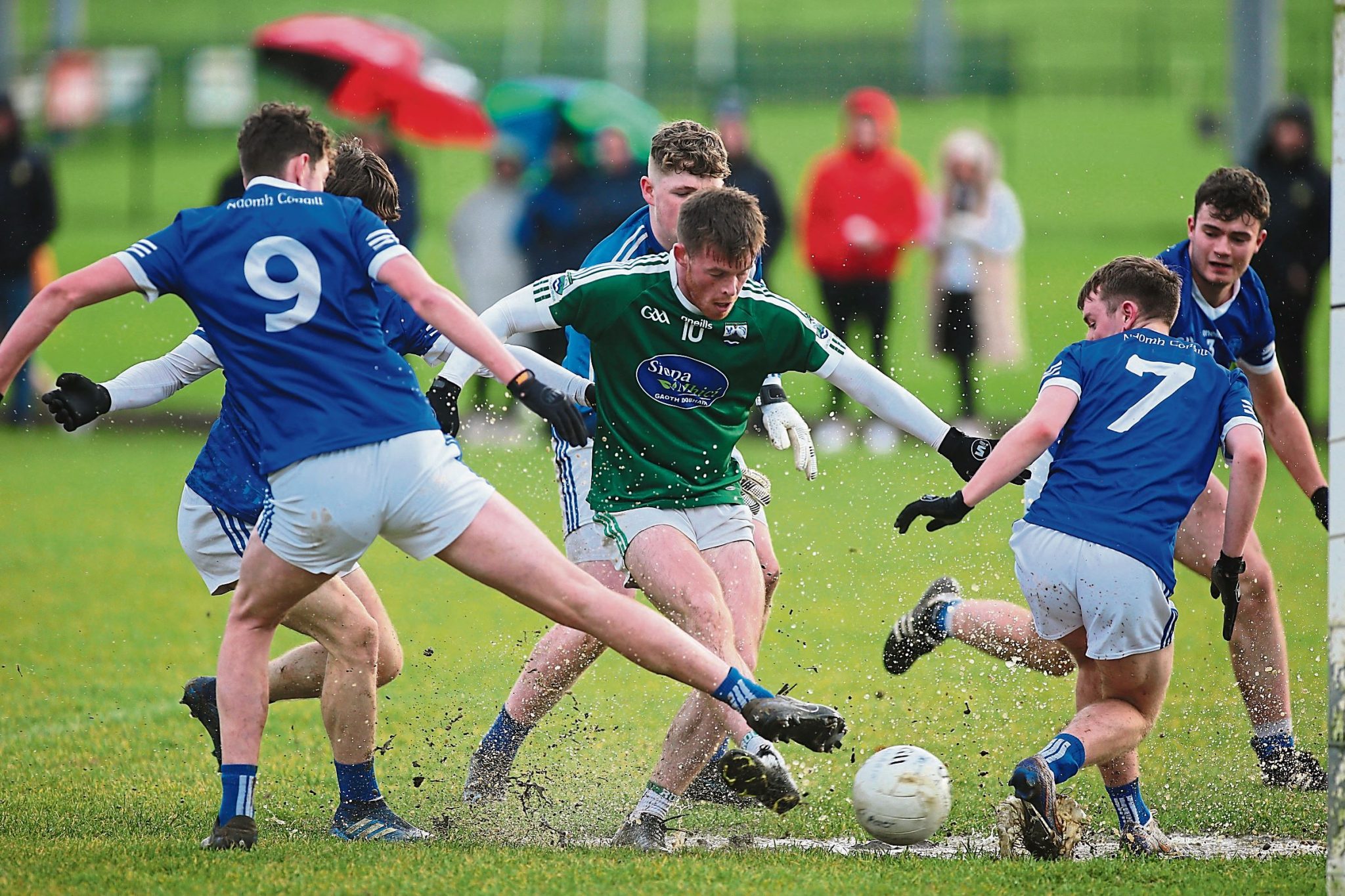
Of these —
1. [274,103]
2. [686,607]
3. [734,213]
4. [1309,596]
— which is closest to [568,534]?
[686,607]

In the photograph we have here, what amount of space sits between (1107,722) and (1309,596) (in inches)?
161

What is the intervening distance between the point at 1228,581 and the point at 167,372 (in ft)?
11.8

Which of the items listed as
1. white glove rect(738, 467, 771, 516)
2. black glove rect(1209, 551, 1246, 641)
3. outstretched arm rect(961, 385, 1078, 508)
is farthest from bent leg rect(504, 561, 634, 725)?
black glove rect(1209, 551, 1246, 641)

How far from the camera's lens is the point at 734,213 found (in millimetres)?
4762

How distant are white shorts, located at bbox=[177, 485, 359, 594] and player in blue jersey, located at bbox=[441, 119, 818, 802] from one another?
81 cm

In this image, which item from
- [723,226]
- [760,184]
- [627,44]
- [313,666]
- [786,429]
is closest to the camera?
[723,226]

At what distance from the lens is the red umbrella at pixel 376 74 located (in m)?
16.2

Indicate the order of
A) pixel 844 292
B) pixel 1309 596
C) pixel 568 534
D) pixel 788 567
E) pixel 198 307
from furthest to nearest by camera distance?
pixel 844 292 → pixel 788 567 → pixel 1309 596 → pixel 568 534 → pixel 198 307

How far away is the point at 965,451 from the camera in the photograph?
5.14 m

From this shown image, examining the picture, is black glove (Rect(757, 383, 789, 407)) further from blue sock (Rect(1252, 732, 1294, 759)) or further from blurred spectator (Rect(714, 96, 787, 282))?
blurred spectator (Rect(714, 96, 787, 282))

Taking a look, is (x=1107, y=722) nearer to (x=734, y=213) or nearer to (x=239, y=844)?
(x=734, y=213)

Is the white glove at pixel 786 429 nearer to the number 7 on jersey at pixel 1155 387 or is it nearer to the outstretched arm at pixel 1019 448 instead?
the outstretched arm at pixel 1019 448

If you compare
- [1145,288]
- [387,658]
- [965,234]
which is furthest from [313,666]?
[965,234]

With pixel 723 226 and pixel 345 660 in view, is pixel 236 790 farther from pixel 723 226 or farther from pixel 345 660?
pixel 723 226
